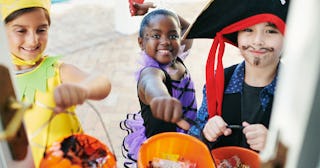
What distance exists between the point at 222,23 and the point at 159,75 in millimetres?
188

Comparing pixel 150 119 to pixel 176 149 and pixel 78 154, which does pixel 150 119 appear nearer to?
pixel 176 149

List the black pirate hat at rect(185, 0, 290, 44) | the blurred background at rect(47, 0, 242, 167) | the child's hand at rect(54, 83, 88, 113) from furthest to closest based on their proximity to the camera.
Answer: the blurred background at rect(47, 0, 242, 167) → the black pirate hat at rect(185, 0, 290, 44) → the child's hand at rect(54, 83, 88, 113)

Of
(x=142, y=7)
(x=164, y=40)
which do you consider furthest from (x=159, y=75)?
(x=142, y=7)

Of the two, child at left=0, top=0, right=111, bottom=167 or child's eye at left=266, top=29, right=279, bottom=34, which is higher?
child's eye at left=266, top=29, right=279, bottom=34

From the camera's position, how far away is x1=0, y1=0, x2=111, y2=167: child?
0.69m

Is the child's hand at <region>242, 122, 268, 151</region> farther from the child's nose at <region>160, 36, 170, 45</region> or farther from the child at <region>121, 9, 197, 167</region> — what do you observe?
the child's nose at <region>160, 36, 170, 45</region>

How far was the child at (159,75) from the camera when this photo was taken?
83 centimetres

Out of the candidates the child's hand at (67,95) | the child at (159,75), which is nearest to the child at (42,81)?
the child's hand at (67,95)

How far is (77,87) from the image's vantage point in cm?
70

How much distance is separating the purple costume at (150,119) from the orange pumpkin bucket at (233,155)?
3.9 inches

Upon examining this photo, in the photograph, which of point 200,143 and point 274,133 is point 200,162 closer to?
point 200,143

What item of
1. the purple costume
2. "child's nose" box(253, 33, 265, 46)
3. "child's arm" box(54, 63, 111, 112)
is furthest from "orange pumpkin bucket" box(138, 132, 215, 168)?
"child's nose" box(253, 33, 265, 46)

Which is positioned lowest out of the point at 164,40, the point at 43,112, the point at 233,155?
the point at 233,155

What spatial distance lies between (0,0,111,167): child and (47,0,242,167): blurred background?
61mm
